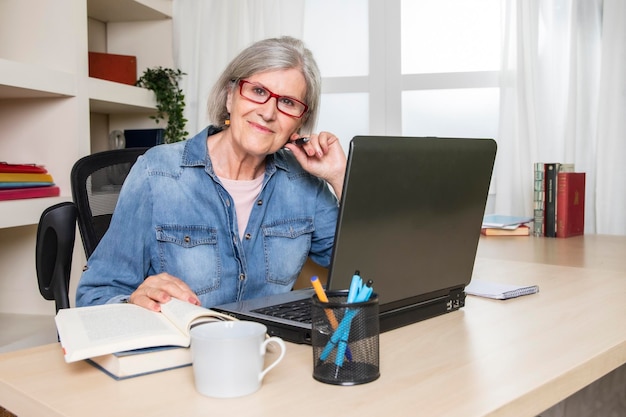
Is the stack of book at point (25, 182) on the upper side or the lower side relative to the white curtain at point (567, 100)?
lower

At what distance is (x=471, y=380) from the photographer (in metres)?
0.81

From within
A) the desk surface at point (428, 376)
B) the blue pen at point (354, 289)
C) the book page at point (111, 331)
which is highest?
the blue pen at point (354, 289)

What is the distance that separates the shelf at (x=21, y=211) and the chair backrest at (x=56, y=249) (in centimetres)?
61

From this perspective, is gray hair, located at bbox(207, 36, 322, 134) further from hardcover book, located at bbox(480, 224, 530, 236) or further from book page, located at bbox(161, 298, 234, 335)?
hardcover book, located at bbox(480, 224, 530, 236)

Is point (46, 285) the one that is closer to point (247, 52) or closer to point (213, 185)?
point (213, 185)

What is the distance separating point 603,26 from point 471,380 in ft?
7.25

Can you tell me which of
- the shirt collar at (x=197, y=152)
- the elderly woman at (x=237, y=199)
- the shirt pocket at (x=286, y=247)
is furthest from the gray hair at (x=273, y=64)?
the shirt pocket at (x=286, y=247)

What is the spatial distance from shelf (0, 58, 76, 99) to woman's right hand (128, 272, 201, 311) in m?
1.34

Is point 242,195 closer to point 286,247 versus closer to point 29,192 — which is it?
point 286,247

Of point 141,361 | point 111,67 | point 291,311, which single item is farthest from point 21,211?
point 141,361

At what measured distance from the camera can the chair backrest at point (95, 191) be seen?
1644mm

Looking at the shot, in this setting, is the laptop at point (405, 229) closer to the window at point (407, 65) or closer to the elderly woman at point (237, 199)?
the elderly woman at point (237, 199)

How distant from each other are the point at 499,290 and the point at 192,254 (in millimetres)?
618

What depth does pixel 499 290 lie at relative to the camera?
1.31m
